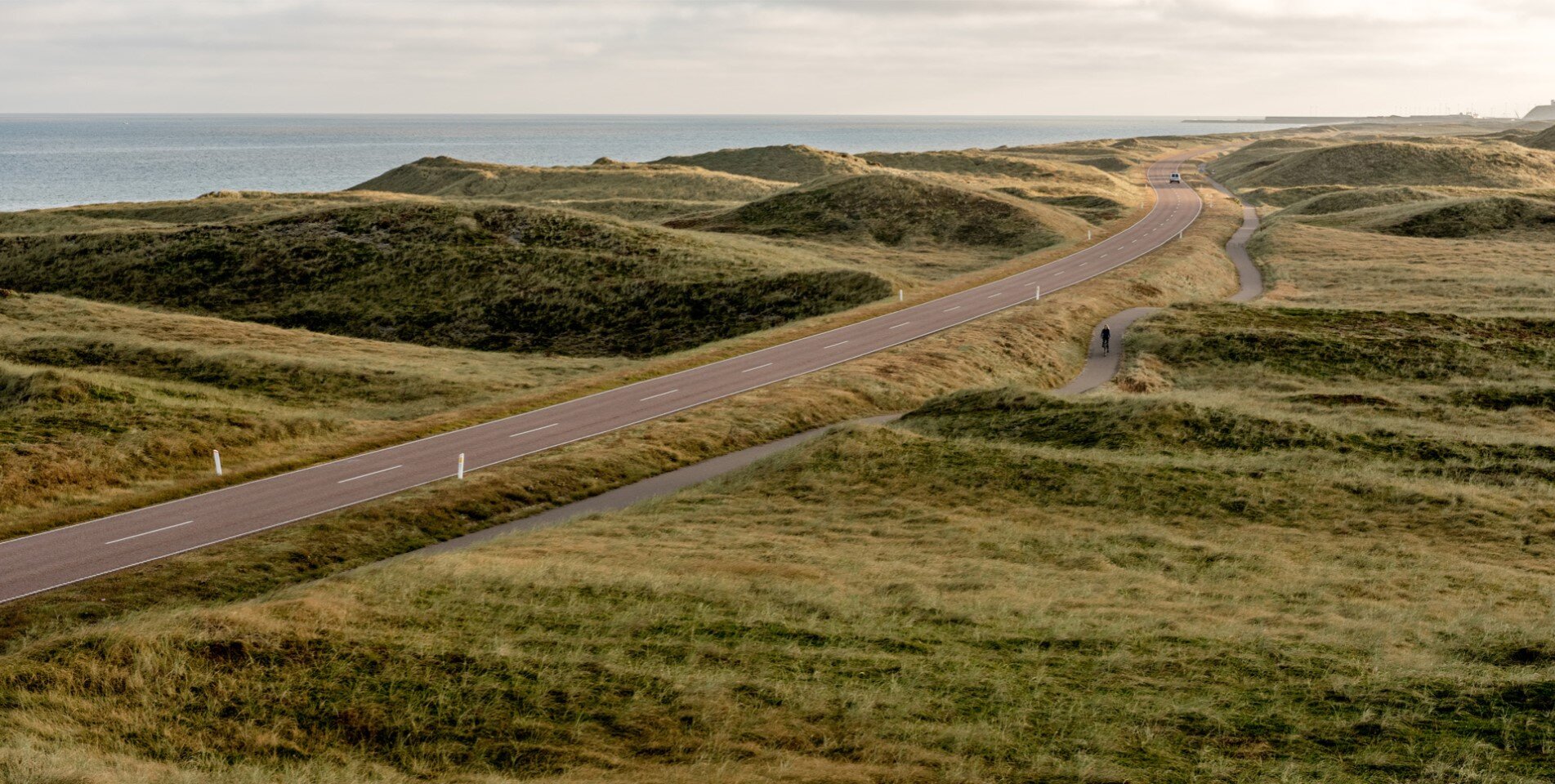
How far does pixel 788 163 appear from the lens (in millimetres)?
176250

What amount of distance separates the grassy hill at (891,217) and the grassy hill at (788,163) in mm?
55567

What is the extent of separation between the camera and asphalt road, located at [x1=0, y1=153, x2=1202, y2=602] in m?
25.3

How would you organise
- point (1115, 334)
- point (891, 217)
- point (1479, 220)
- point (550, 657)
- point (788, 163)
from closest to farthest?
point (550, 657) < point (1115, 334) < point (1479, 220) < point (891, 217) < point (788, 163)

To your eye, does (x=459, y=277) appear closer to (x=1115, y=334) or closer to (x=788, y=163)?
(x=1115, y=334)

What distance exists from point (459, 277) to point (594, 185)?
77.5 metres

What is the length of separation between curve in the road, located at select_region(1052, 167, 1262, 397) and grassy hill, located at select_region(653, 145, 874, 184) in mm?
86207

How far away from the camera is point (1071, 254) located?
8338cm

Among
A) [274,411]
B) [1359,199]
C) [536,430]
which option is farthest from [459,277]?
[1359,199]

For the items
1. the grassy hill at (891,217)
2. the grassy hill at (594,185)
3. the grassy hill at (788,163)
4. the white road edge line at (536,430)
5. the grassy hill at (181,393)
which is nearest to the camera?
the grassy hill at (181,393)

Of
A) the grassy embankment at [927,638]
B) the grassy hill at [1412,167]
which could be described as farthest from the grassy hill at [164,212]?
the grassy hill at [1412,167]

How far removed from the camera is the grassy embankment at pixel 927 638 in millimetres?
13875

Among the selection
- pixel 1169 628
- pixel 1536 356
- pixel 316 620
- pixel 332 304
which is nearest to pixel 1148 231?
pixel 1536 356

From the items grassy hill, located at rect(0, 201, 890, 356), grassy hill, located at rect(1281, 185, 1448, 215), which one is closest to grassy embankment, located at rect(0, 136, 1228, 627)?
grassy hill, located at rect(0, 201, 890, 356)

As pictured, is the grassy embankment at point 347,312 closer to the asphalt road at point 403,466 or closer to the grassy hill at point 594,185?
the asphalt road at point 403,466
